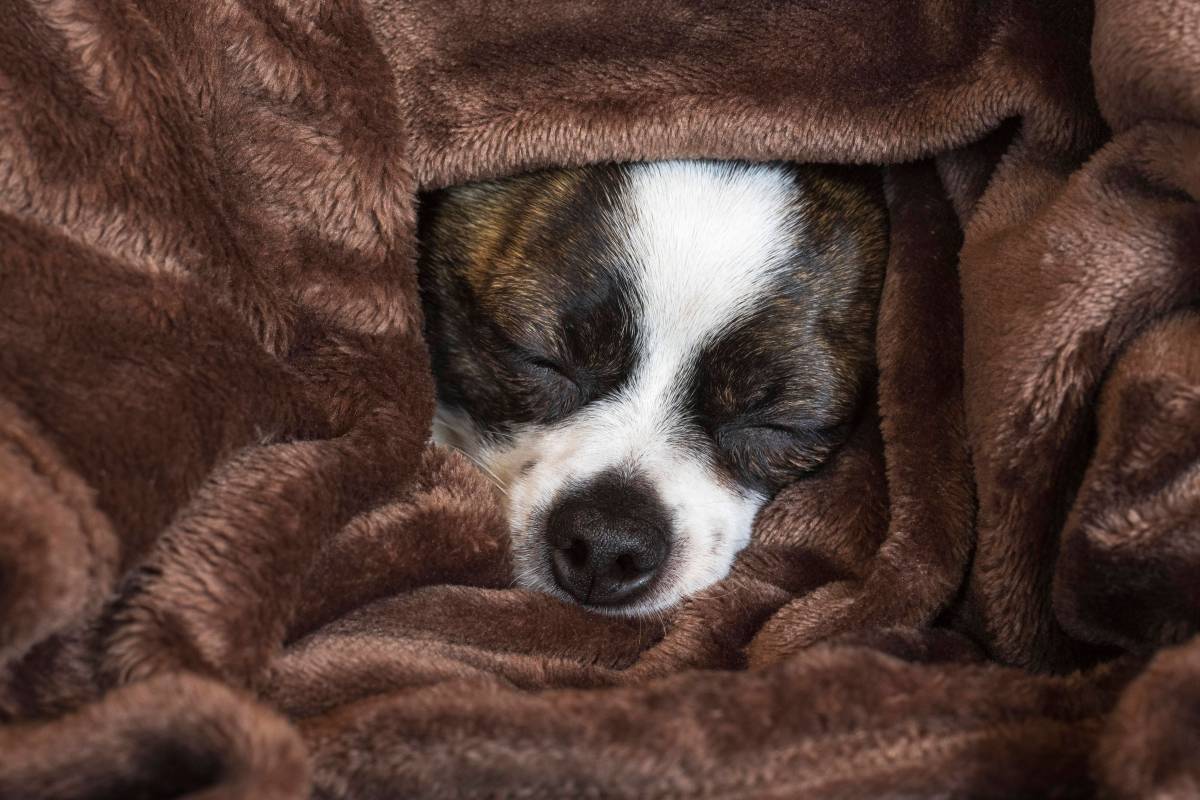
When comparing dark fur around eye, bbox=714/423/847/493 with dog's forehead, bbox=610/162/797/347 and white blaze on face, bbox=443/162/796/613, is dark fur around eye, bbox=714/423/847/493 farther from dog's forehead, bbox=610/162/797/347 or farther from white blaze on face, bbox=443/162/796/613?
dog's forehead, bbox=610/162/797/347

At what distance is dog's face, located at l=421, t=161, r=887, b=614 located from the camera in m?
1.31

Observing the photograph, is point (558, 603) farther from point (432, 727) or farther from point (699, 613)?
point (432, 727)

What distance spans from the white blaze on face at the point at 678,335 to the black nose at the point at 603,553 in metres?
0.03

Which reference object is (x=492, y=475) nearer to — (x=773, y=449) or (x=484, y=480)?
(x=484, y=480)

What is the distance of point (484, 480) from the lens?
4.00 feet

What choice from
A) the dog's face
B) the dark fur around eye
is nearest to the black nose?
the dog's face

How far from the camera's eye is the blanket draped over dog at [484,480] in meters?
0.77

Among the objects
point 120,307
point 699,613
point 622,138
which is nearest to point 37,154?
point 120,307

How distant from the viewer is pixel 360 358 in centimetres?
111

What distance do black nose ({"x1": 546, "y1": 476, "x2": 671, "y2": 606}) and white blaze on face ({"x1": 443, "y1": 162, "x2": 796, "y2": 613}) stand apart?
0.11 feet

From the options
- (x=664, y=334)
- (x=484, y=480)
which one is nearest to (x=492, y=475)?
(x=484, y=480)

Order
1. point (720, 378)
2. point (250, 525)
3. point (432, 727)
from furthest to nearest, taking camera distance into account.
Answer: point (720, 378) → point (250, 525) → point (432, 727)

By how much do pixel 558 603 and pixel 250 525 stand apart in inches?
14.5

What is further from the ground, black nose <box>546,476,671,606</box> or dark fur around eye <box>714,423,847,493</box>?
dark fur around eye <box>714,423,847,493</box>
